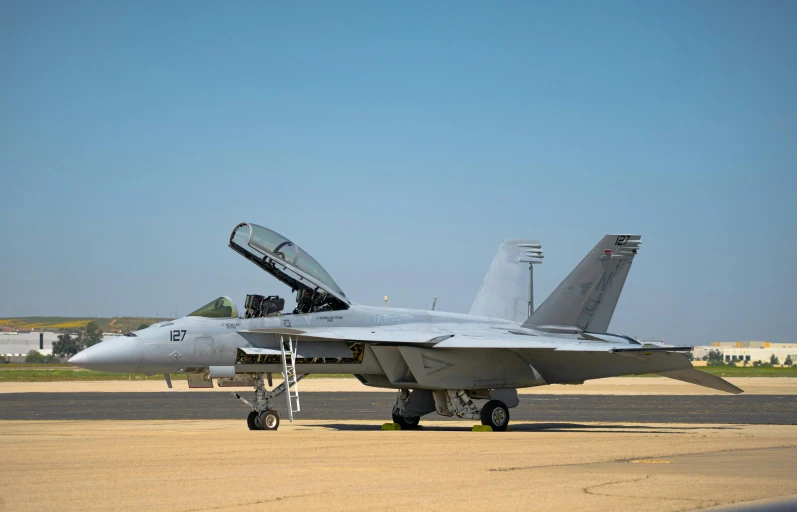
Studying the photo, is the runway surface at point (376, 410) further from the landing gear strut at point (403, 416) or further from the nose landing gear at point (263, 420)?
the nose landing gear at point (263, 420)

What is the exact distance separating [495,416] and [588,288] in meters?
3.62

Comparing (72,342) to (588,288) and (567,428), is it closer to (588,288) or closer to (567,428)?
(588,288)

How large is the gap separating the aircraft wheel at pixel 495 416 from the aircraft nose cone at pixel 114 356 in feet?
22.4

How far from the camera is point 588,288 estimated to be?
68.8 ft

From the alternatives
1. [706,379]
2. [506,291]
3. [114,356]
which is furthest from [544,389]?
[114,356]

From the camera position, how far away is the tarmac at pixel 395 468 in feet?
27.4

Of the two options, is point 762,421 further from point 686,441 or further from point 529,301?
point 686,441

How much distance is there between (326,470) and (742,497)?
4406 millimetres

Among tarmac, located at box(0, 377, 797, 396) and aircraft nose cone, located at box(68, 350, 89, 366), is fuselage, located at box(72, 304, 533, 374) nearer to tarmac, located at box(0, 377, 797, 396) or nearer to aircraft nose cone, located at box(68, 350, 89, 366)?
aircraft nose cone, located at box(68, 350, 89, 366)

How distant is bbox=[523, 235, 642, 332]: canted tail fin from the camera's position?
68.9 feet

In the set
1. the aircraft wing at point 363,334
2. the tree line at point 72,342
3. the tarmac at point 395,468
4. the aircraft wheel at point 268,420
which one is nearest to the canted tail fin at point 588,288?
the tarmac at point 395,468

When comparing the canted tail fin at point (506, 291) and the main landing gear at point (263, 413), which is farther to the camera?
the canted tail fin at point (506, 291)

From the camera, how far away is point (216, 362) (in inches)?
723

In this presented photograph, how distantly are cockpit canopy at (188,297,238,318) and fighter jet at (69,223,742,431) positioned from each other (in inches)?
1.0
